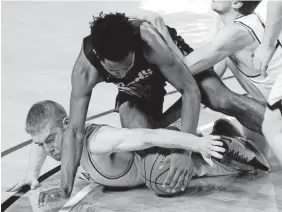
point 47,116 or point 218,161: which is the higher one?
point 47,116

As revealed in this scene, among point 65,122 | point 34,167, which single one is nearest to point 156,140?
point 65,122

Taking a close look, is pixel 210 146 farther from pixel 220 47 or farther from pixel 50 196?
pixel 50 196

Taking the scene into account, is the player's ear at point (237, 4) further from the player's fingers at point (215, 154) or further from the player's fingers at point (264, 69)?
the player's fingers at point (215, 154)

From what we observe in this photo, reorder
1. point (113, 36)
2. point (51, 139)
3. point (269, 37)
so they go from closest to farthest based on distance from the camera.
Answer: point (113, 36), point (269, 37), point (51, 139)

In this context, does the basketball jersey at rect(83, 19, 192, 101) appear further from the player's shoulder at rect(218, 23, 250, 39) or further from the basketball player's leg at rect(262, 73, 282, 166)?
the basketball player's leg at rect(262, 73, 282, 166)

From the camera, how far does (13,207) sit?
131 cm

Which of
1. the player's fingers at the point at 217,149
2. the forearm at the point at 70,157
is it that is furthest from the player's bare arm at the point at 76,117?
the player's fingers at the point at 217,149

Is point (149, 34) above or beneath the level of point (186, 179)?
above

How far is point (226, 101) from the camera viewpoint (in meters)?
1.29

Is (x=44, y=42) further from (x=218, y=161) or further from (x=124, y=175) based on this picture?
(x=218, y=161)

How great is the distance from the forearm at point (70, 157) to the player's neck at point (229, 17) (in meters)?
0.44

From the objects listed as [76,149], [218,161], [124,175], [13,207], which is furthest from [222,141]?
[13,207]

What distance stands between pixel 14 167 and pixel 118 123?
12.6 inches

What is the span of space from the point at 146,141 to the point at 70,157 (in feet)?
0.64
